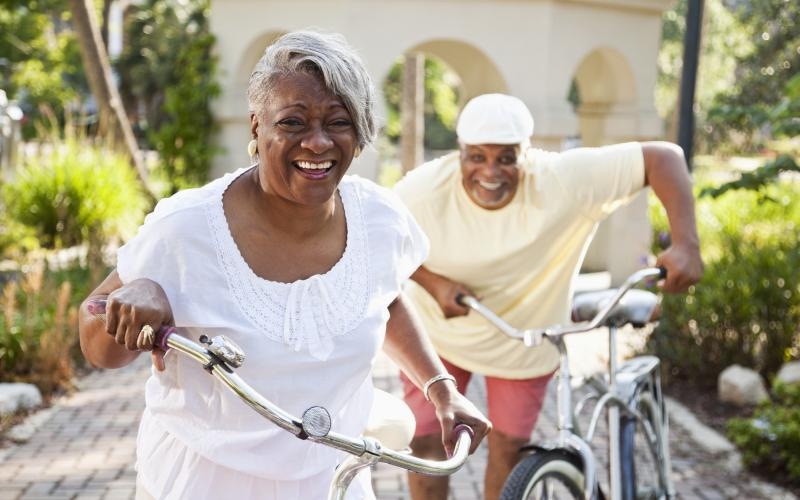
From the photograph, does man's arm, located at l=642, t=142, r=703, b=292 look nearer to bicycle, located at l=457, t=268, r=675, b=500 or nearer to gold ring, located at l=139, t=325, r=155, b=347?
bicycle, located at l=457, t=268, r=675, b=500

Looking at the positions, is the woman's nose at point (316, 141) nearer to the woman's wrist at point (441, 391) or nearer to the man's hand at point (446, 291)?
the woman's wrist at point (441, 391)

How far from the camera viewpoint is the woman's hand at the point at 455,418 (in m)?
2.47

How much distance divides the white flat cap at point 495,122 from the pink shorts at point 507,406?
0.96 m

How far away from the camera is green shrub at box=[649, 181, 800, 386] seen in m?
7.79

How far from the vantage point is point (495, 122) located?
3.79 metres

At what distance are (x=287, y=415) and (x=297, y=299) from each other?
0.49 meters

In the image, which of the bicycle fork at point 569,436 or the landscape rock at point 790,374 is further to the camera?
the landscape rock at point 790,374

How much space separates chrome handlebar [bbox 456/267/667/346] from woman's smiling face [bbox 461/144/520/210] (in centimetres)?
40

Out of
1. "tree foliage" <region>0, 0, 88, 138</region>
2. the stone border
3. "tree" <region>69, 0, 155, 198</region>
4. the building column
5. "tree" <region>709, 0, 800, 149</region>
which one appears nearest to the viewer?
the stone border

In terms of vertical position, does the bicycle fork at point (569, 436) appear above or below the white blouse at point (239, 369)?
below

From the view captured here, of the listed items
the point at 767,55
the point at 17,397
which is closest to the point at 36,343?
the point at 17,397

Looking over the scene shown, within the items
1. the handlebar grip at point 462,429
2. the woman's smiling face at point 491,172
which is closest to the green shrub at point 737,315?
the woman's smiling face at point 491,172

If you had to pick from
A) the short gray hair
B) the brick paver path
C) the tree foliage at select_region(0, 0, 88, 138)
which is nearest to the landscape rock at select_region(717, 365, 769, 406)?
the brick paver path

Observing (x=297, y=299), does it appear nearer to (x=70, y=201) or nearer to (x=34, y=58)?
(x=70, y=201)
